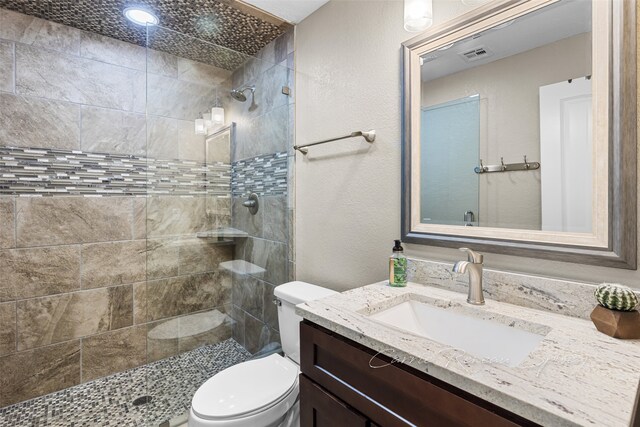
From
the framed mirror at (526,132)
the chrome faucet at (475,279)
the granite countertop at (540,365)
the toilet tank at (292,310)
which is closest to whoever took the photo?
the granite countertop at (540,365)

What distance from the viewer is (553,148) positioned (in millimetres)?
994

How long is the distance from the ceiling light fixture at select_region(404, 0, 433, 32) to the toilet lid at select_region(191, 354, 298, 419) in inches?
64.7

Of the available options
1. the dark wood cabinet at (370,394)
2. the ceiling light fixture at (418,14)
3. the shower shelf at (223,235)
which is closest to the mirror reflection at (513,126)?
the ceiling light fixture at (418,14)

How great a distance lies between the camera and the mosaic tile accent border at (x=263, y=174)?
213 cm

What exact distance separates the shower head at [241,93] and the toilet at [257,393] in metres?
1.35

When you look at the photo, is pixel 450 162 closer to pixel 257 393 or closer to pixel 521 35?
pixel 521 35

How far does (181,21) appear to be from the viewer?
1995 millimetres

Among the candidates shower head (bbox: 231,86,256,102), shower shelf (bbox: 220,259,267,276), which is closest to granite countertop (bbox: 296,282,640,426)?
shower shelf (bbox: 220,259,267,276)

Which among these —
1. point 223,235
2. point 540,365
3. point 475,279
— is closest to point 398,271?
point 475,279

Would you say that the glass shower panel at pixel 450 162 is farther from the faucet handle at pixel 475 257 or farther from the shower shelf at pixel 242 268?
the shower shelf at pixel 242 268

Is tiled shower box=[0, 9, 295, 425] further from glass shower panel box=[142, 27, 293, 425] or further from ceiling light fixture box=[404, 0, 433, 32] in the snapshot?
ceiling light fixture box=[404, 0, 433, 32]

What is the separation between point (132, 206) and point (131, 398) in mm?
1281

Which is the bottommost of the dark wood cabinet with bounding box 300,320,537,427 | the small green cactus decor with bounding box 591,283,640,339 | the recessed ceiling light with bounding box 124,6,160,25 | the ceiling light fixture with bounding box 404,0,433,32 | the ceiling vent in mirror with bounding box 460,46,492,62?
the dark wood cabinet with bounding box 300,320,537,427

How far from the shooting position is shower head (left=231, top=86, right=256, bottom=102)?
2053 millimetres
